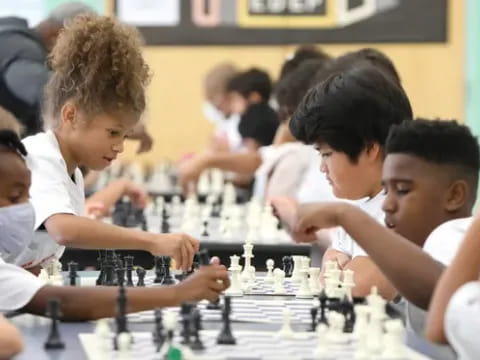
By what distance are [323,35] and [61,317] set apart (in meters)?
7.97

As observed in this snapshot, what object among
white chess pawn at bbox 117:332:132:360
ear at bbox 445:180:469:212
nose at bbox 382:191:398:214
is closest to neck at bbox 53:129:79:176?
nose at bbox 382:191:398:214

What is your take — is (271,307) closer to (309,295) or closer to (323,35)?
(309,295)

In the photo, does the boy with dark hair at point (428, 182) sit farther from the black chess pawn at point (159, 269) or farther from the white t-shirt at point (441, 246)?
the black chess pawn at point (159, 269)

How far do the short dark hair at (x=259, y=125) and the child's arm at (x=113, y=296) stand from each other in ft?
19.4

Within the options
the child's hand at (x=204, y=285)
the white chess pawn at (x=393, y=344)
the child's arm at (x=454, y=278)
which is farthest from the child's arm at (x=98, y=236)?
the white chess pawn at (x=393, y=344)

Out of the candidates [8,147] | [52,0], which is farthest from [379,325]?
[52,0]

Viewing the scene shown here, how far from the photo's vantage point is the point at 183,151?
1185cm

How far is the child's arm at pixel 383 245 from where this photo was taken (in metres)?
2.60

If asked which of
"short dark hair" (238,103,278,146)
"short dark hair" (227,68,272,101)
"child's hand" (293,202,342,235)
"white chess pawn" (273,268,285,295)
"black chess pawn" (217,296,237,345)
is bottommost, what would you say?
"short dark hair" (238,103,278,146)

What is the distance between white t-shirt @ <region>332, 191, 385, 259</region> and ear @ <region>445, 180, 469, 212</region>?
540mm

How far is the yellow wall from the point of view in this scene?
423 inches

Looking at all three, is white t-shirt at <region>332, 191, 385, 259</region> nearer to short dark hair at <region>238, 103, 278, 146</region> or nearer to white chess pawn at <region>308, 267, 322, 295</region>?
white chess pawn at <region>308, 267, 322, 295</region>

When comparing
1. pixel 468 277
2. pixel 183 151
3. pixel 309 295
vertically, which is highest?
pixel 468 277

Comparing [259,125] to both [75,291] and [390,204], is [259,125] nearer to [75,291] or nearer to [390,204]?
[390,204]
